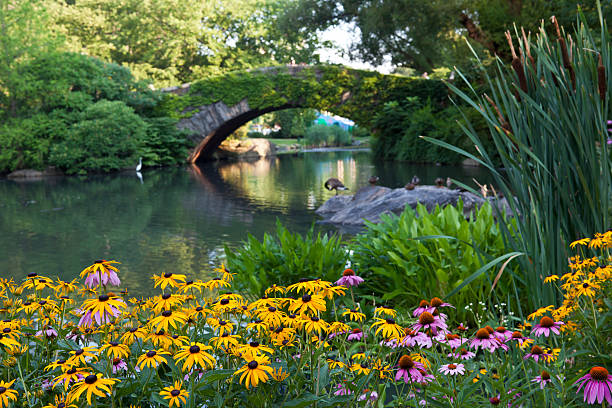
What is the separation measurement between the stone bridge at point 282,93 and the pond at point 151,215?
5350 mm

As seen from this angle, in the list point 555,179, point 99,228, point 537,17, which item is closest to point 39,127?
point 99,228

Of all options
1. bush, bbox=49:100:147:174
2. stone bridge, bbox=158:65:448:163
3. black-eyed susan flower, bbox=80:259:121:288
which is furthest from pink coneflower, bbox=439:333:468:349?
stone bridge, bbox=158:65:448:163

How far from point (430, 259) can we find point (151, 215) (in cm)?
689

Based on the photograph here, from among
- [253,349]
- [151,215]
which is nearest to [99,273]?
[253,349]

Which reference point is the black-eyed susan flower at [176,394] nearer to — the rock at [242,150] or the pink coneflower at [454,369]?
the pink coneflower at [454,369]

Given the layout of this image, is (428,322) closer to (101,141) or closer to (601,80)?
(601,80)

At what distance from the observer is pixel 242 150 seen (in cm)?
2689

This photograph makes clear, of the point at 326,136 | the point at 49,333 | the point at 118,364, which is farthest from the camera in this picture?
the point at 326,136

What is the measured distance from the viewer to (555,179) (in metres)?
2.41

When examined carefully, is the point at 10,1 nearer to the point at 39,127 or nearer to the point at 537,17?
the point at 39,127

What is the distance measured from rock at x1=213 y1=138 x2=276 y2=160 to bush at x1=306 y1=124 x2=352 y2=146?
7434mm

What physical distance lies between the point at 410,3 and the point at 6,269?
18.9 m

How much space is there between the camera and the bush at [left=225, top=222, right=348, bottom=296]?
357cm

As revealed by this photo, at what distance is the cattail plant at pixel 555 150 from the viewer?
2.34 metres
